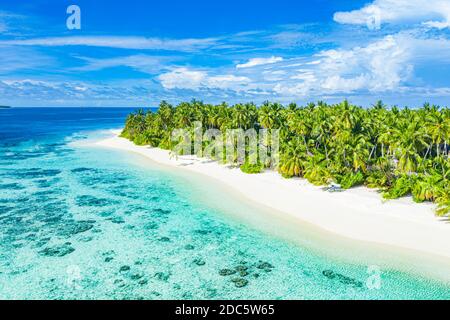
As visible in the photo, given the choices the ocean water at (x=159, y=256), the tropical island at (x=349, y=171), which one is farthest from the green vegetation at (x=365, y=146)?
the ocean water at (x=159, y=256)

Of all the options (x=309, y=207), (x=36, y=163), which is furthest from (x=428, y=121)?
(x=36, y=163)

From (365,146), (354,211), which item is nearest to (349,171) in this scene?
(365,146)

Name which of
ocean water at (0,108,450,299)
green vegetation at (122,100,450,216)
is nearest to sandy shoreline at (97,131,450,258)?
green vegetation at (122,100,450,216)

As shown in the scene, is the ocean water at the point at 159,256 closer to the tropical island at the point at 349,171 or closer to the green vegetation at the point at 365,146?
the tropical island at the point at 349,171

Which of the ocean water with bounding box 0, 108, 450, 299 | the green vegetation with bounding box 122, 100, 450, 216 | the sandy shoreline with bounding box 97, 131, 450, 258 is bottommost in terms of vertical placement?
the ocean water with bounding box 0, 108, 450, 299

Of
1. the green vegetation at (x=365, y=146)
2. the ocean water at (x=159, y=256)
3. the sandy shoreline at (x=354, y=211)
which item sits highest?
the green vegetation at (x=365, y=146)

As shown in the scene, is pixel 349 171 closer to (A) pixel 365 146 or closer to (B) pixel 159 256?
(A) pixel 365 146

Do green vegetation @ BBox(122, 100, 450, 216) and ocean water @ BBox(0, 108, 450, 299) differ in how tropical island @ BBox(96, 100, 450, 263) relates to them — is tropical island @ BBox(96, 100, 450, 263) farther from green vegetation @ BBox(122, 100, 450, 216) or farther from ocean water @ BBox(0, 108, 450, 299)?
ocean water @ BBox(0, 108, 450, 299)
